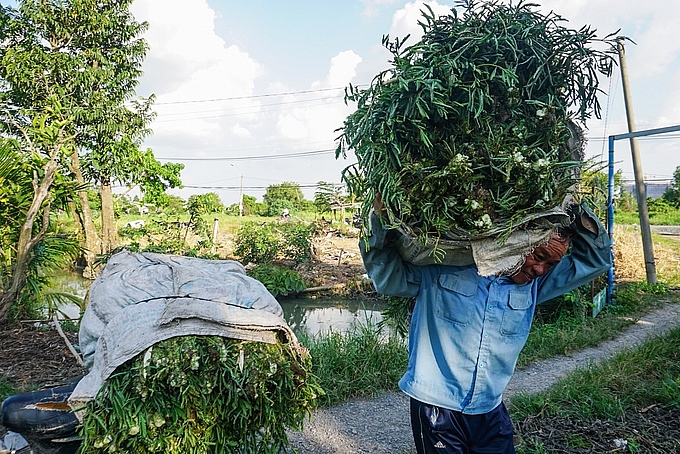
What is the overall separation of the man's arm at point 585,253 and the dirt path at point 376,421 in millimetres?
1809

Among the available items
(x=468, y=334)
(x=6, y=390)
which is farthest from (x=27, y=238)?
(x=468, y=334)

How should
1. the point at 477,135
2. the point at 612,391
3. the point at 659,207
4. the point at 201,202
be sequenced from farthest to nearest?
1. the point at 659,207
2. the point at 201,202
3. the point at 612,391
4. the point at 477,135

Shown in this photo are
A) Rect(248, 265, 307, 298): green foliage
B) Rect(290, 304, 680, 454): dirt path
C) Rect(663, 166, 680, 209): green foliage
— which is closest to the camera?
Rect(290, 304, 680, 454): dirt path

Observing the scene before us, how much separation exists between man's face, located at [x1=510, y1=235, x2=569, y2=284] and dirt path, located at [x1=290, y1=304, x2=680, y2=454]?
1.89 metres

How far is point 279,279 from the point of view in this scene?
472 inches

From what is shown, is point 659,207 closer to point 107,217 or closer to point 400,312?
point 107,217

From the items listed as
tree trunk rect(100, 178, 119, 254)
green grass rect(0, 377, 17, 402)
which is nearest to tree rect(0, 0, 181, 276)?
tree trunk rect(100, 178, 119, 254)

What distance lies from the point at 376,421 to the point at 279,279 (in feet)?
27.1

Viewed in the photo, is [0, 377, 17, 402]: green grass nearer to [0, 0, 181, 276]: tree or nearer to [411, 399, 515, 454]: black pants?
[411, 399, 515, 454]: black pants

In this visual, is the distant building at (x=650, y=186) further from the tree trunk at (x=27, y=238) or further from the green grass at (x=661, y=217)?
the tree trunk at (x=27, y=238)

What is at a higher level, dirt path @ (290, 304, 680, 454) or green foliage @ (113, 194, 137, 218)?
green foliage @ (113, 194, 137, 218)

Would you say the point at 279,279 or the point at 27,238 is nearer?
the point at 27,238

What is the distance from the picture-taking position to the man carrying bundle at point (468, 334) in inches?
73.5

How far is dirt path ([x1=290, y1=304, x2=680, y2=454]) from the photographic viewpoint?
3502mm
